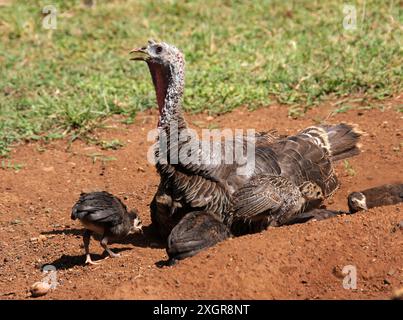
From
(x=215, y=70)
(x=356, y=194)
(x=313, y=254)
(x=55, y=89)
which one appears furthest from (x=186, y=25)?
(x=313, y=254)

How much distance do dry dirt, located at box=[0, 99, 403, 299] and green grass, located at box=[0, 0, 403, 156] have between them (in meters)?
0.34

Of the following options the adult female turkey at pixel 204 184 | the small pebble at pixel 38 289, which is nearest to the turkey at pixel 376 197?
the adult female turkey at pixel 204 184

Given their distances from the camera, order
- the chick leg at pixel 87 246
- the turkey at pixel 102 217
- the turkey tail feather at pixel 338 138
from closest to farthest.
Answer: the turkey at pixel 102 217, the chick leg at pixel 87 246, the turkey tail feather at pixel 338 138

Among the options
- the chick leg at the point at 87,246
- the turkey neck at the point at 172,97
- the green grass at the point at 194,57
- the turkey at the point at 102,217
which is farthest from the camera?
the green grass at the point at 194,57

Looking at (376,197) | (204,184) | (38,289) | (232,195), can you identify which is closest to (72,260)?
(38,289)

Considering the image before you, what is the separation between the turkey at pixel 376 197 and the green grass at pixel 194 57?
236 centimetres

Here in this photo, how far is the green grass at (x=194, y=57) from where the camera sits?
9891 millimetres

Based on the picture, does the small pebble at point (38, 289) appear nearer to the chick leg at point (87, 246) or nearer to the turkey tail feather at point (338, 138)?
the chick leg at point (87, 246)

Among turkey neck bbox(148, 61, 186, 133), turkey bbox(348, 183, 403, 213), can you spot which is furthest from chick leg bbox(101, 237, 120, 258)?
turkey bbox(348, 183, 403, 213)

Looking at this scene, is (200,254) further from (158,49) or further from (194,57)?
(194,57)

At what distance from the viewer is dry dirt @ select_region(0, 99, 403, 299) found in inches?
228

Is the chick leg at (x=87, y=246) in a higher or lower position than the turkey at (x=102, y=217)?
lower

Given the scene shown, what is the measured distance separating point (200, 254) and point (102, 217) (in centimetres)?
94

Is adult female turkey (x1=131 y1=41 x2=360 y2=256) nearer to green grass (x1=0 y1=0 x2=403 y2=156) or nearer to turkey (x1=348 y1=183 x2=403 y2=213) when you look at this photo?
turkey (x1=348 y1=183 x2=403 y2=213)
